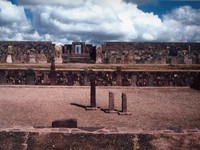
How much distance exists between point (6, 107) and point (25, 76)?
6.55m

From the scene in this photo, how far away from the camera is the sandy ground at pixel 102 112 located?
8.14 m

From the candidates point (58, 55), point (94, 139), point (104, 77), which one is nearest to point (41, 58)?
point (58, 55)

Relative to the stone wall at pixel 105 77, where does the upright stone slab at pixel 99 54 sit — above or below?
above

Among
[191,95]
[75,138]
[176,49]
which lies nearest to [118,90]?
[191,95]

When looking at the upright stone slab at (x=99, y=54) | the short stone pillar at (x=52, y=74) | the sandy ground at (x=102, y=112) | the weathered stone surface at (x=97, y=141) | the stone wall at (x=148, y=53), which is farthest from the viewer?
the stone wall at (x=148, y=53)

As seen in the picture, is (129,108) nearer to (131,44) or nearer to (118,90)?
(118,90)

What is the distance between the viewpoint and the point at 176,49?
3306cm

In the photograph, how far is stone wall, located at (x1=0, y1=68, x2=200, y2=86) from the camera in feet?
53.8

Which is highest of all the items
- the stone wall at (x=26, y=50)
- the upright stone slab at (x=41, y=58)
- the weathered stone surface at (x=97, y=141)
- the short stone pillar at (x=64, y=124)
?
the stone wall at (x=26, y=50)

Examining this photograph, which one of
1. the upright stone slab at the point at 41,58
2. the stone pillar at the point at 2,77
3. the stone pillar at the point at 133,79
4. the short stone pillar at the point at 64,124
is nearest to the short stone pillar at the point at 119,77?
the stone pillar at the point at 133,79

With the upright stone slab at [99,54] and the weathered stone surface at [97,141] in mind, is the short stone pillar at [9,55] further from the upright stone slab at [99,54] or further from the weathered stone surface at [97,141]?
the weathered stone surface at [97,141]

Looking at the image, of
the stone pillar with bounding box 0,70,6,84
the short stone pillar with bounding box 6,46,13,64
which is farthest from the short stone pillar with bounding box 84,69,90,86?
the short stone pillar with bounding box 6,46,13,64

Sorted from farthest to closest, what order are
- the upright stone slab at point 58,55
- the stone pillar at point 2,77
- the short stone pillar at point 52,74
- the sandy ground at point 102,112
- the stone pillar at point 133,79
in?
1. the upright stone slab at point 58,55
2. the stone pillar at point 133,79
3. the stone pillar at point 2,77
4. the short stone pillar at point 52,74
5. the sandy ground at point 102,112

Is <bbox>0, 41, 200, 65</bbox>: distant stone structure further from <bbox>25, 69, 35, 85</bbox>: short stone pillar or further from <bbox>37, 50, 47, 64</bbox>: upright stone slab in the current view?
<bbox>25, 69, 35, 85</bbox>: short stone pillar
